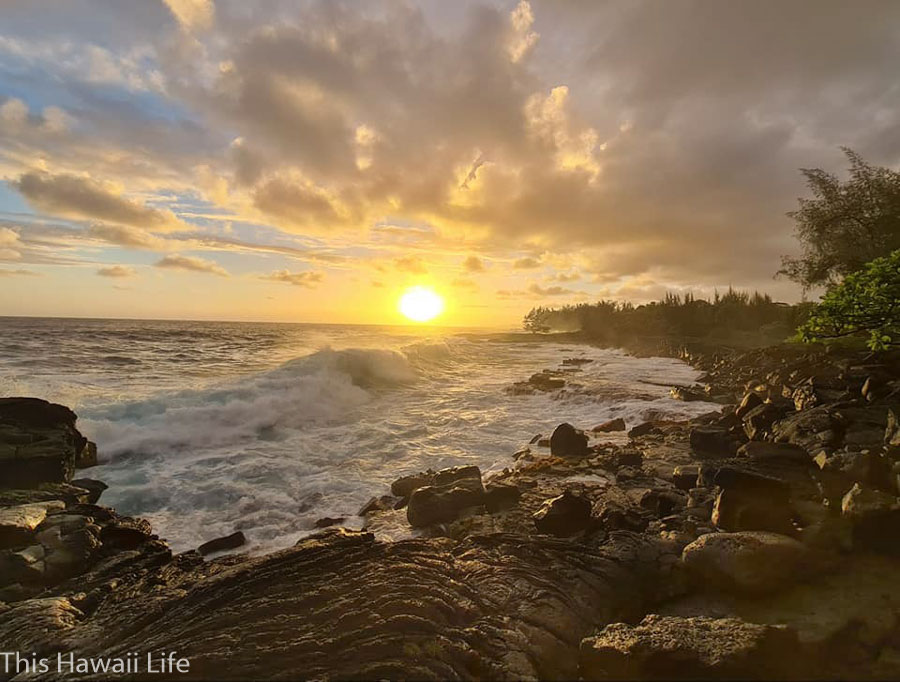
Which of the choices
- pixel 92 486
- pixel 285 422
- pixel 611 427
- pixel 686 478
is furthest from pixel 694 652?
pixel 285 422

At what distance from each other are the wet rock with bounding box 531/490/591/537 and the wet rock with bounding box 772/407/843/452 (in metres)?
6.13

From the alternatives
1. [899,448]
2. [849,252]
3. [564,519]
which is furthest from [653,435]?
[849,252]

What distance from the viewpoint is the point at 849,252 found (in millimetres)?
25062

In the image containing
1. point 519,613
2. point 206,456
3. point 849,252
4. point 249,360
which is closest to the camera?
point 519,613

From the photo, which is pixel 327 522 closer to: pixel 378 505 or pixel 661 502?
pixel 378 505

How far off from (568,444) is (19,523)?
48.0 feet

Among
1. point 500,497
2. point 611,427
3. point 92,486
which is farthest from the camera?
point 611,427

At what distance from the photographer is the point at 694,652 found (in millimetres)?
4488

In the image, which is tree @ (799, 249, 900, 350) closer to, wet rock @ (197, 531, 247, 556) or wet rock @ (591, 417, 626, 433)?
wet rock @ (591, 417, 626, 433)

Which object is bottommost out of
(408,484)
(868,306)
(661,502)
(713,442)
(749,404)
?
(408,484)

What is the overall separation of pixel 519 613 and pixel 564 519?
301cm

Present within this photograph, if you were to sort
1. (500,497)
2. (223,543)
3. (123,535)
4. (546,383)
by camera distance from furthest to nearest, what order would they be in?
(546,383), (500,497), (223,543), (123,535)

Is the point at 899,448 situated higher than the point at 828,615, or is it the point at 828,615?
the point at 899,448

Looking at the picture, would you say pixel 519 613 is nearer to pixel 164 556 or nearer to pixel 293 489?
pixel 164 556
